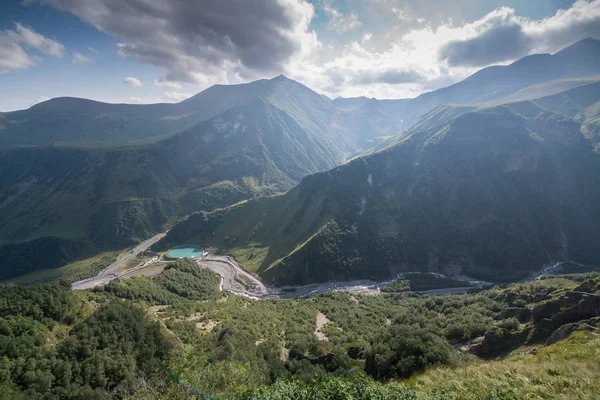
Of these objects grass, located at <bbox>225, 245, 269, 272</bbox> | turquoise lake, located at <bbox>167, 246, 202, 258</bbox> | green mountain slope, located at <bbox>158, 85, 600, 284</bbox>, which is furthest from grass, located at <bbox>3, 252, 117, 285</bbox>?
grass, located at <bbox>225, 245, 269, 272</bbox>

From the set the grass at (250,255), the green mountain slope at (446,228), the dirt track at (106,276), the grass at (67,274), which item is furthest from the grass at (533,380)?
the grass at (67,274)

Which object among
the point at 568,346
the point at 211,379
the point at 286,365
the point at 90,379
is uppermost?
the point at 211,379

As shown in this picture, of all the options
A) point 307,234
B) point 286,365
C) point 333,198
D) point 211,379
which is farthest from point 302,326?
point 333,198

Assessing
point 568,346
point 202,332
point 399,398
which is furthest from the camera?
point 202,332

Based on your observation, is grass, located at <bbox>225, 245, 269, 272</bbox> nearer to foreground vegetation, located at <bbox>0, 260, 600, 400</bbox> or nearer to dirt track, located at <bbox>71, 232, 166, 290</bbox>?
dirt track, located at <bbox>71, 232, 166, 290</bbox>

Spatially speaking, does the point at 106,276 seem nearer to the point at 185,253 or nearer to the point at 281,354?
the point at 185,253

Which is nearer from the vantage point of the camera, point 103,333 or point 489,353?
point 103,333

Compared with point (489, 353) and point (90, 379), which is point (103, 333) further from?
point (489, 353)
